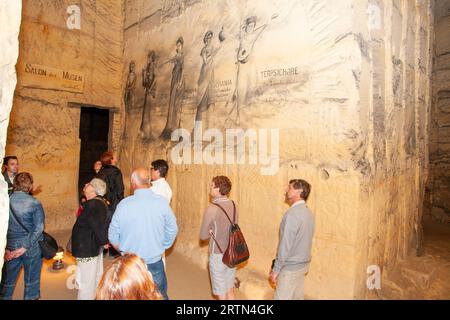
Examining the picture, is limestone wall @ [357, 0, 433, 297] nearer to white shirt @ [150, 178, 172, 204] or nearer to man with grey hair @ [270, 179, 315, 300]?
man with grey hair @ [270, 179, 315, 300]

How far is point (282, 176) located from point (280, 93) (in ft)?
3.82

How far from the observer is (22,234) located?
3.46 meters

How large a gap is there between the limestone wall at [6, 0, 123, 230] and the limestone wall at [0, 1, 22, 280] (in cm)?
568

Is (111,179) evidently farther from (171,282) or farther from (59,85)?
(59,85)

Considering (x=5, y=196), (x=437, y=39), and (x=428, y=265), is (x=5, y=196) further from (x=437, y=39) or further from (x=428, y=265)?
(x=437, y=39)

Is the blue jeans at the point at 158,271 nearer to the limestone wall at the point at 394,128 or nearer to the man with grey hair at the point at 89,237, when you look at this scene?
the man with grey hair at the point at 89,237

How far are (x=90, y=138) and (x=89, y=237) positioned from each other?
7.46 meters

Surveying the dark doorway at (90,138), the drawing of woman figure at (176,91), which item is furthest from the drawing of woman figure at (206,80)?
the dark doorway at (90,138)

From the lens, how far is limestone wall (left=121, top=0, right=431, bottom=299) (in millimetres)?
3961

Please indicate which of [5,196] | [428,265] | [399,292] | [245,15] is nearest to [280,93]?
[245,15]

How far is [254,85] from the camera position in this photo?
4918 mm

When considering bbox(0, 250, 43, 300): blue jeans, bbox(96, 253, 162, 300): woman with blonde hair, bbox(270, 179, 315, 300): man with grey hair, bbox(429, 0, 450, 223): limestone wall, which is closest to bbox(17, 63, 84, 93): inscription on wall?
bbox(0, 250, 43, 300): blue jeans

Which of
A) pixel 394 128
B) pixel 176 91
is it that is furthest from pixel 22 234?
pixel 394 128

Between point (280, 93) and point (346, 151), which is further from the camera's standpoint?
point (280, 93)
